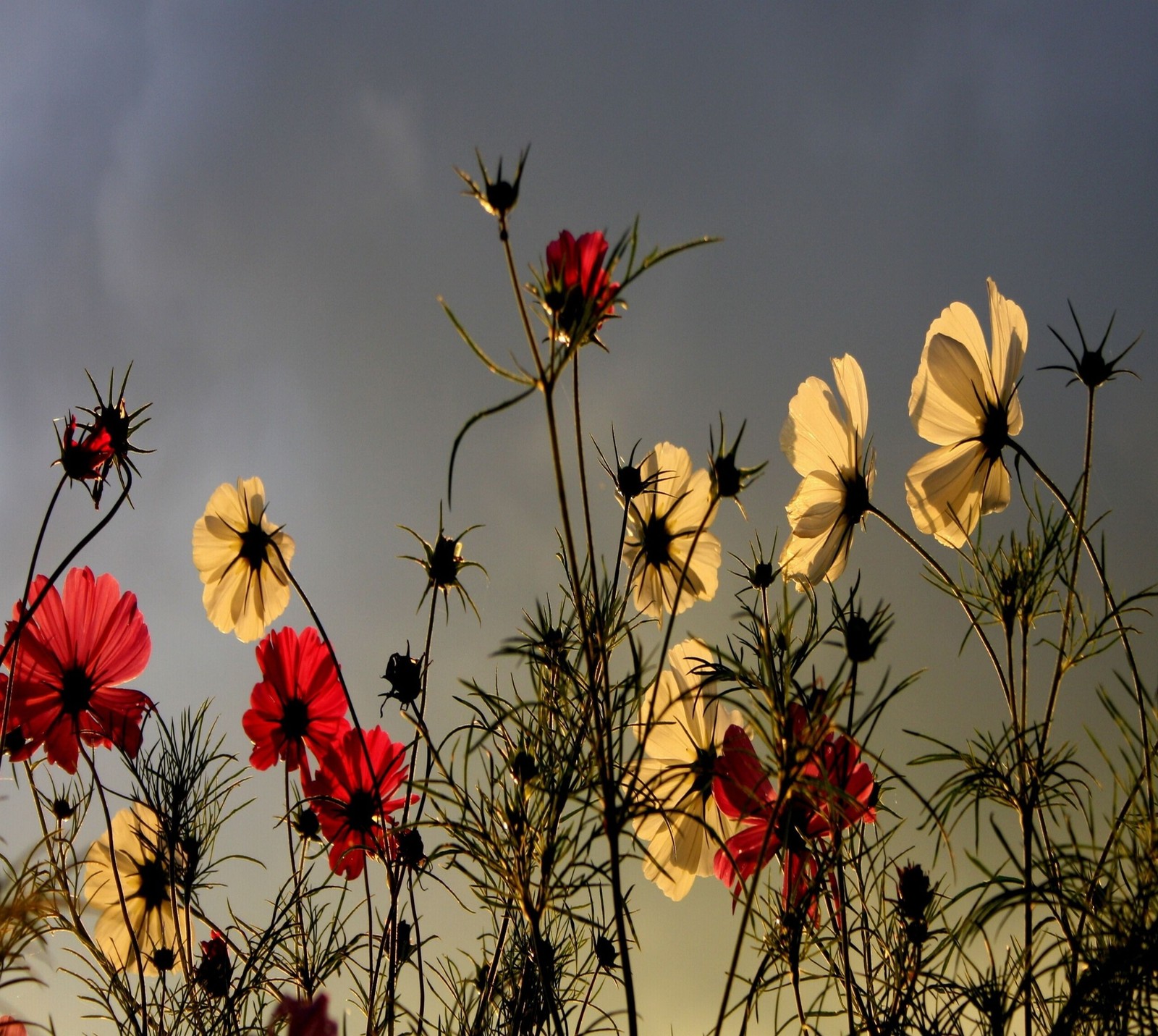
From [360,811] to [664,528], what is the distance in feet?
1.23

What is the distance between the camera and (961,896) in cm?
46

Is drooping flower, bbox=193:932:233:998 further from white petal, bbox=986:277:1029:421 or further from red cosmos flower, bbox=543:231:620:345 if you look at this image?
white petal, bbox=986:277:1029:421

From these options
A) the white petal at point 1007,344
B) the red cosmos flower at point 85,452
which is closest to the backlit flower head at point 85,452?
the red cosmos flower at point 85,452

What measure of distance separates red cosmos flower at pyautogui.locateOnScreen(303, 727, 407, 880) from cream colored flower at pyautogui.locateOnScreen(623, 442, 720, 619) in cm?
27

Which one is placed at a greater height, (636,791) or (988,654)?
(988,654)

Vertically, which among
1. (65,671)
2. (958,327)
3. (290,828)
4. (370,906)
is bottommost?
(370,906)

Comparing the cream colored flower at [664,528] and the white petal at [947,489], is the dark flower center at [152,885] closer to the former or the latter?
the cream colored flower at [664,528]

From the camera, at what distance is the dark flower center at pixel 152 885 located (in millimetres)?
1037

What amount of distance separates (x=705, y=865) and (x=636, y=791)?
0.97 ft

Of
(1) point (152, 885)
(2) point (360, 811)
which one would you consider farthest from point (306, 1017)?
(1) point (152, 885)

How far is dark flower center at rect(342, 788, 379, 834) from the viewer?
2.62ft

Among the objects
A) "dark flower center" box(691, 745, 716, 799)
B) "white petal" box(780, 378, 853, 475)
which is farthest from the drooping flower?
"white petal" box(780, 378, 853, 475)

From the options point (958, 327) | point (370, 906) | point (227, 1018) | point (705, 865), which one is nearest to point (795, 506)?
point (958, 327)

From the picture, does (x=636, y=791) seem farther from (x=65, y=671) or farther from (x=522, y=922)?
(x=65, y=671)
